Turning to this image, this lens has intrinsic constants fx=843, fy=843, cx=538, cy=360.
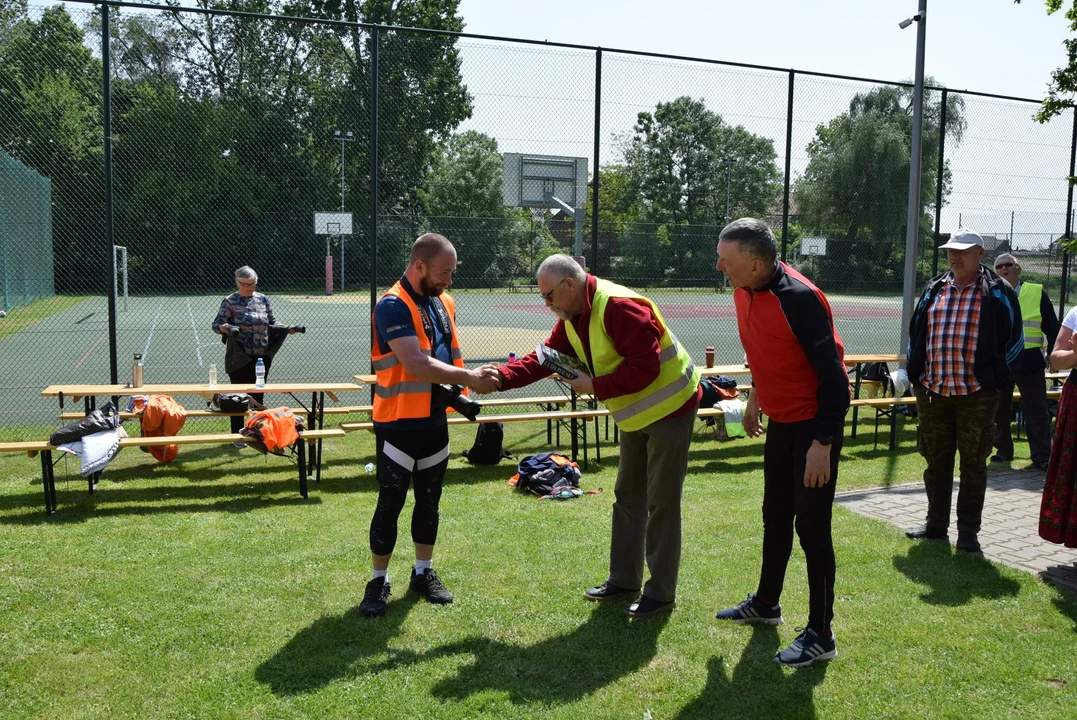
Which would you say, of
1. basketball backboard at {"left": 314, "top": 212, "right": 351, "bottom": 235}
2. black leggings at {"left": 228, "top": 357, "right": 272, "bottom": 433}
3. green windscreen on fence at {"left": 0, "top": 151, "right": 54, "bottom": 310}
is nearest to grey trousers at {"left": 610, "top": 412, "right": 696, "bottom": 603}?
black leggings at {"left": 228, "top": 357, "right": 272, "bottom": 433}

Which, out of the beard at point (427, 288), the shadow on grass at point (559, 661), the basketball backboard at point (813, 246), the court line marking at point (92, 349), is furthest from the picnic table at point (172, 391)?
the basketball backboard at point (813, 246)

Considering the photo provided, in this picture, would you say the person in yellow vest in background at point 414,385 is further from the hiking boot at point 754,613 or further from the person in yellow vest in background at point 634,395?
the hiking boot at point 754,613

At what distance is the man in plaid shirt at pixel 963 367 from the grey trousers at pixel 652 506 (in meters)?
2.21

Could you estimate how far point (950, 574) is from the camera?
4883 mm

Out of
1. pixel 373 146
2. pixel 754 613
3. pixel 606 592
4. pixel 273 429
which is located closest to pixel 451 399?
pixel 606 592

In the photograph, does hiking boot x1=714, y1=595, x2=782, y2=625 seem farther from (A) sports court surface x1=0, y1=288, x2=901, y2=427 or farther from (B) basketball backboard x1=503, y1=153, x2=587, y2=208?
(A) sports court surface x1=0, y1=288, x2=901, y2=427

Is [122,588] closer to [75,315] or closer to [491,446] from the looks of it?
[491,446]

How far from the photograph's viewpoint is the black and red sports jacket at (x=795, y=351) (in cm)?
352

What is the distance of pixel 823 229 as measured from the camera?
13242 mm

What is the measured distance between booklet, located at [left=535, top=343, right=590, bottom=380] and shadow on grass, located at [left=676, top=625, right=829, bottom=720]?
1457 millimetres

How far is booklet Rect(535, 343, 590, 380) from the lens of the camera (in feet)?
13.5

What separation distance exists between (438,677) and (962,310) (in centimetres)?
390

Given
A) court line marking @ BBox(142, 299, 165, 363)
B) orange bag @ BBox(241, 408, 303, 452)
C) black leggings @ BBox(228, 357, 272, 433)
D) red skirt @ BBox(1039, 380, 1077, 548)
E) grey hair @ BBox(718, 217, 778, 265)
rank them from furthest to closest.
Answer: court line marking @ BBox(142, 299, 165, 363)
black leggings @ BBox(228, 357, 272, 433)
orange bag @ BBox(241, 408, 303, 452)
red skirt @ BBox(1039, 380, 1077, 548)
grey hair @ BBox(718, 217, 778, 265)

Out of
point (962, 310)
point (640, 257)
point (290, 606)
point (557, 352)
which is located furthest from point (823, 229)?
point (290, 606)
